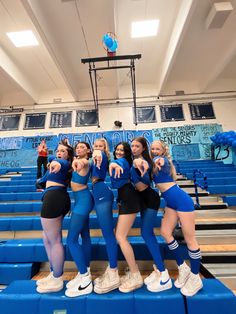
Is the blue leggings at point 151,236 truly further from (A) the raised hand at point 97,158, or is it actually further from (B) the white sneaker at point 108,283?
(A) the raised hand at point 97,158

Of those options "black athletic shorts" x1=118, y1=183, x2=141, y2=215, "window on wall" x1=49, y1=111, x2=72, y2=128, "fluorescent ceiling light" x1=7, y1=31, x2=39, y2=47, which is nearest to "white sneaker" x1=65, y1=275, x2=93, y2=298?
"black athletic shorts" x1=118, y1=183, x2=141, y2=215

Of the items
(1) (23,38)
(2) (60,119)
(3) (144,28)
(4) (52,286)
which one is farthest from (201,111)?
(4) (52,286)

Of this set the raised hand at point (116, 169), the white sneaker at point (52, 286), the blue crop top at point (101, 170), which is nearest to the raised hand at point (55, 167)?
the blue crop top at point (101, 170)

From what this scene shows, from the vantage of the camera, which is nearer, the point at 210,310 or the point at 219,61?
the point at 210,310

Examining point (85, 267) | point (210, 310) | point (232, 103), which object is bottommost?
point (210, 310)

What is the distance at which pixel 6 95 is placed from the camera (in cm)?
722

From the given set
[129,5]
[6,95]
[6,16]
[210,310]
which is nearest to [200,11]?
[129,5]

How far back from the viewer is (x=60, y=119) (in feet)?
23.0

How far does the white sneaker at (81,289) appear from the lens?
1.32m

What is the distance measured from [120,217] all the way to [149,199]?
268 millimetres

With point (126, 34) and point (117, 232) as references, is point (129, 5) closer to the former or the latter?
point (126, 34)

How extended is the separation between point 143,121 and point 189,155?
6.72 feet

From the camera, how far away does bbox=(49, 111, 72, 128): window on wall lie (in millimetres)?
6961

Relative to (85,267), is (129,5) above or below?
above
